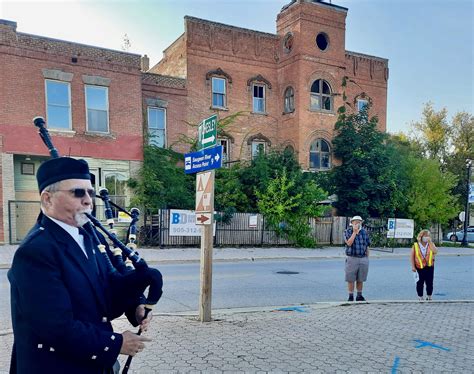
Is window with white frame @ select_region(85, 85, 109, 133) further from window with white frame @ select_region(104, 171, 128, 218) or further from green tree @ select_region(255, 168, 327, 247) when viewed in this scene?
green tree @ select_region(255, 168, 327, 247)

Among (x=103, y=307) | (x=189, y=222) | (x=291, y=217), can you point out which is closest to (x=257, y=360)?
(x=103, y=307)

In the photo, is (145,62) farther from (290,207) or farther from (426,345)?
(426,345)

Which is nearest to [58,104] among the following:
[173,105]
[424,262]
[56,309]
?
[173,105]

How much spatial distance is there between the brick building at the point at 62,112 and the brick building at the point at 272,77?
427 centimetres

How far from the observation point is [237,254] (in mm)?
16438

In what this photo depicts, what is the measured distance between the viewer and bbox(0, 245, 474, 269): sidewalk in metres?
14.3

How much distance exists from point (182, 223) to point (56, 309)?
1582 centimetres

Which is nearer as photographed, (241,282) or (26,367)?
(26,367)

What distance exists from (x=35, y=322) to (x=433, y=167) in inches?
1050

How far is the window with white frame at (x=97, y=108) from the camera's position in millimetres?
18188

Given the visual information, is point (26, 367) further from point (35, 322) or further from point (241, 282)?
point (241, 282)

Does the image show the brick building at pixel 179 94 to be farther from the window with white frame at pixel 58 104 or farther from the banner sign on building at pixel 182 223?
the banner sign on building at pixel 182 223

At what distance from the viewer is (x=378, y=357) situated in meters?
4.66

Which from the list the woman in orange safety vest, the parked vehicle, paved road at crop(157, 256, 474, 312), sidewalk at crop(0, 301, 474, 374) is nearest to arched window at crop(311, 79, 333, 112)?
paved road at crop(157, 256, 474, 312)
